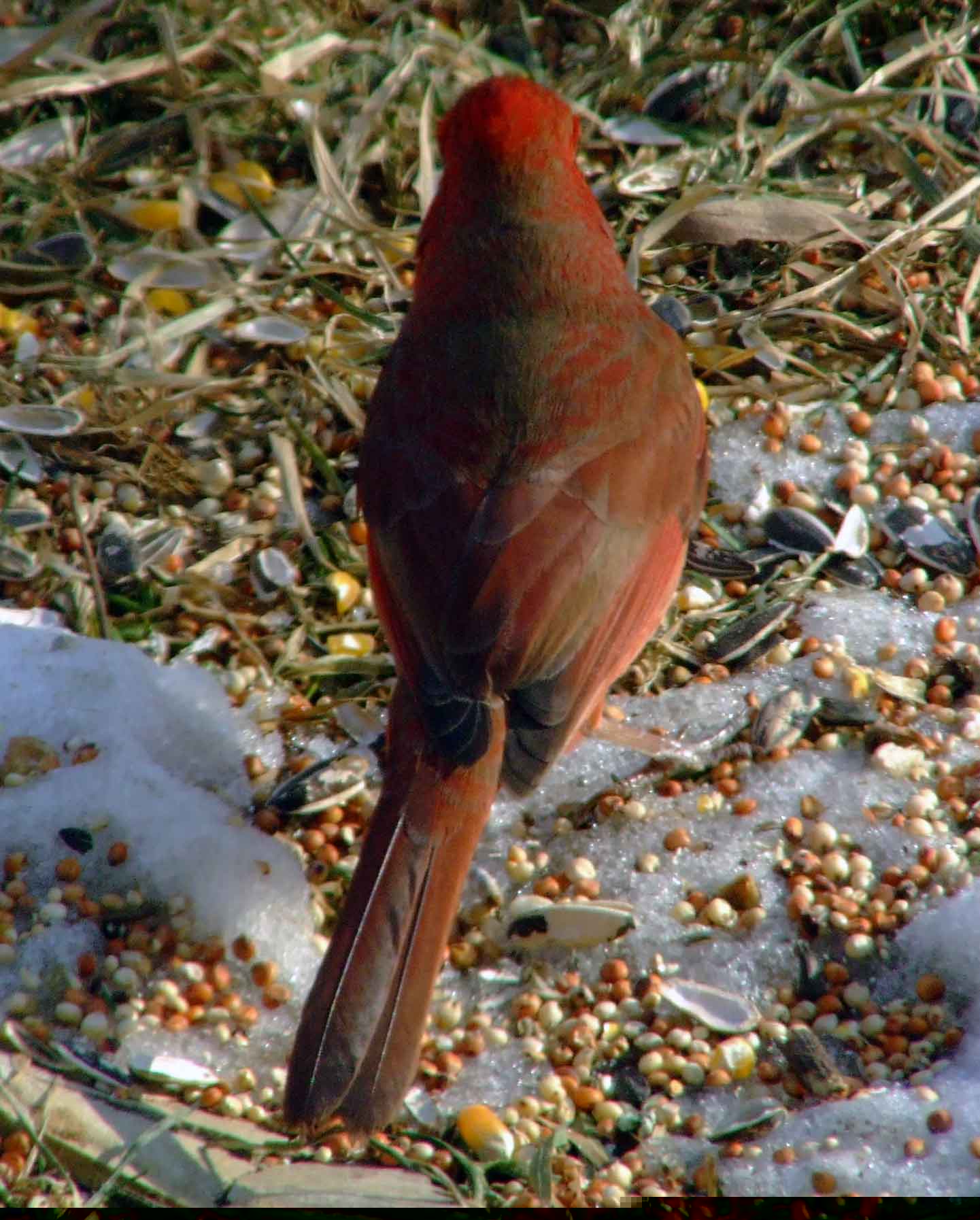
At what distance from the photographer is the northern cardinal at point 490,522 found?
2770mm

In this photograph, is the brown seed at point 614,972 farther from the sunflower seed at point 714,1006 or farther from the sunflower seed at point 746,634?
the sunflower seed at point 746,634

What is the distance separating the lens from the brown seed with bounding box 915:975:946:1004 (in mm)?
3006

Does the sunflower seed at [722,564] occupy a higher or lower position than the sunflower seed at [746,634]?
higher

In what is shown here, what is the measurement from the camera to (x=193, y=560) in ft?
12.4

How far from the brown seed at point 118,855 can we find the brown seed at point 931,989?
1508mm

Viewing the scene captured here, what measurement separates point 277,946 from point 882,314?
7.12 feet

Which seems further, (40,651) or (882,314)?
(882,314)

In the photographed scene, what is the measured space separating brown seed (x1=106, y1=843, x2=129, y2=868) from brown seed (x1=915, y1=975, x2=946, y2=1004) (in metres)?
1.51

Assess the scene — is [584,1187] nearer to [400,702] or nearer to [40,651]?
[400,702]

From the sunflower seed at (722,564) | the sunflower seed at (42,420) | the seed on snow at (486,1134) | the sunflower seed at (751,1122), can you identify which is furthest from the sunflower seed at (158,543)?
the sunflower seed at (751,1122)

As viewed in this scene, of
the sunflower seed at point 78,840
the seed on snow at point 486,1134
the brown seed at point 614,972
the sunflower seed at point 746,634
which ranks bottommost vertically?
the seed on snow at point 486,1134

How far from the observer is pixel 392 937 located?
9.11 feet

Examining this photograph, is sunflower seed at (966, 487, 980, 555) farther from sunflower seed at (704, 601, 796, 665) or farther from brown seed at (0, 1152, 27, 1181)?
brown seed at (0, 1152, 27, 1181)

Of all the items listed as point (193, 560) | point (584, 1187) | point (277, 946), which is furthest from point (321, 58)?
point (584, 1187)
